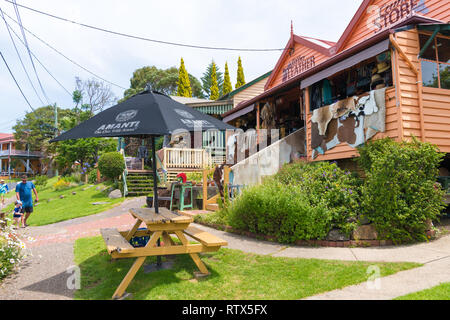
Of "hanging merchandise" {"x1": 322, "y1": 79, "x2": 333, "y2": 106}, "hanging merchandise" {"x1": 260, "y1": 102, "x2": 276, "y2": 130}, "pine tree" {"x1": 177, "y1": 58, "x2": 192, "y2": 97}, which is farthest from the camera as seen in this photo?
"pine tree" {"x1": 177, "y1": 58, "x2": 192, "y2": 97}

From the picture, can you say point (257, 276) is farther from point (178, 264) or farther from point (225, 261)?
point (178, 264)

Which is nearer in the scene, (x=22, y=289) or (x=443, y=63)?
(x=22, y=289)

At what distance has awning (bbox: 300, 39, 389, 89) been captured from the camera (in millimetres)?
6783

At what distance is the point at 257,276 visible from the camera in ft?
13.0

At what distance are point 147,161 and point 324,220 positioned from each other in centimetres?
1687

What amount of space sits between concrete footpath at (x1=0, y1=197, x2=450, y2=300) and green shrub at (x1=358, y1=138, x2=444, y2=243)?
0.39 m

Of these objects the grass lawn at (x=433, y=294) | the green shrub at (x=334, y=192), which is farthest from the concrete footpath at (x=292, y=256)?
the green shrub at (x=334, y=192)

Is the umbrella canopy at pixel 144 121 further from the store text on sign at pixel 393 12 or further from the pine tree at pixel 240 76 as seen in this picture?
the pine tree at pixel 240 76

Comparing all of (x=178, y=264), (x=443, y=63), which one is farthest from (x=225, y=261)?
(x=443, y=63)

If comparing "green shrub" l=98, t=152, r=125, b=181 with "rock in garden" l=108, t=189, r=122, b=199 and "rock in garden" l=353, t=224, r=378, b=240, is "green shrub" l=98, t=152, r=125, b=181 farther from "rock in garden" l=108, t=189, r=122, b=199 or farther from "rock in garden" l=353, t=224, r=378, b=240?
"rock in garden" l=353, t=224, r=378, b=240

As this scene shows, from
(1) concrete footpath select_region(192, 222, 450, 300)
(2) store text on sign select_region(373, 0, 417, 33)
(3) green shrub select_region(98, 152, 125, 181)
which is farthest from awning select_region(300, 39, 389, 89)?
(3) green shrub select_region(98, 152, 125, 181)

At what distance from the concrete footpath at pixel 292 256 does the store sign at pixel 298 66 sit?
9893 millimetres

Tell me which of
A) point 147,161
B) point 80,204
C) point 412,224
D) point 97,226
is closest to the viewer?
point 412,224

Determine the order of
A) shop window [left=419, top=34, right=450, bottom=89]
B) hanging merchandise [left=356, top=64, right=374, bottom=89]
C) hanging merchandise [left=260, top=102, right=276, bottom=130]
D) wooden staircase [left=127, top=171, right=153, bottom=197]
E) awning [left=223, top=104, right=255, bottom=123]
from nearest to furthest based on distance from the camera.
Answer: shop window [left=419, top=34, right=450, bottom=89], hanging merchandise [left=356, top=64, right=374, bottom=89], hanging merchandise [left=260, top=102, right=276, bottom=130], awning [left=223, top=104, right=255, bottom=123], wooden staircase [left=127, top=171, right=153, bottom=197]
